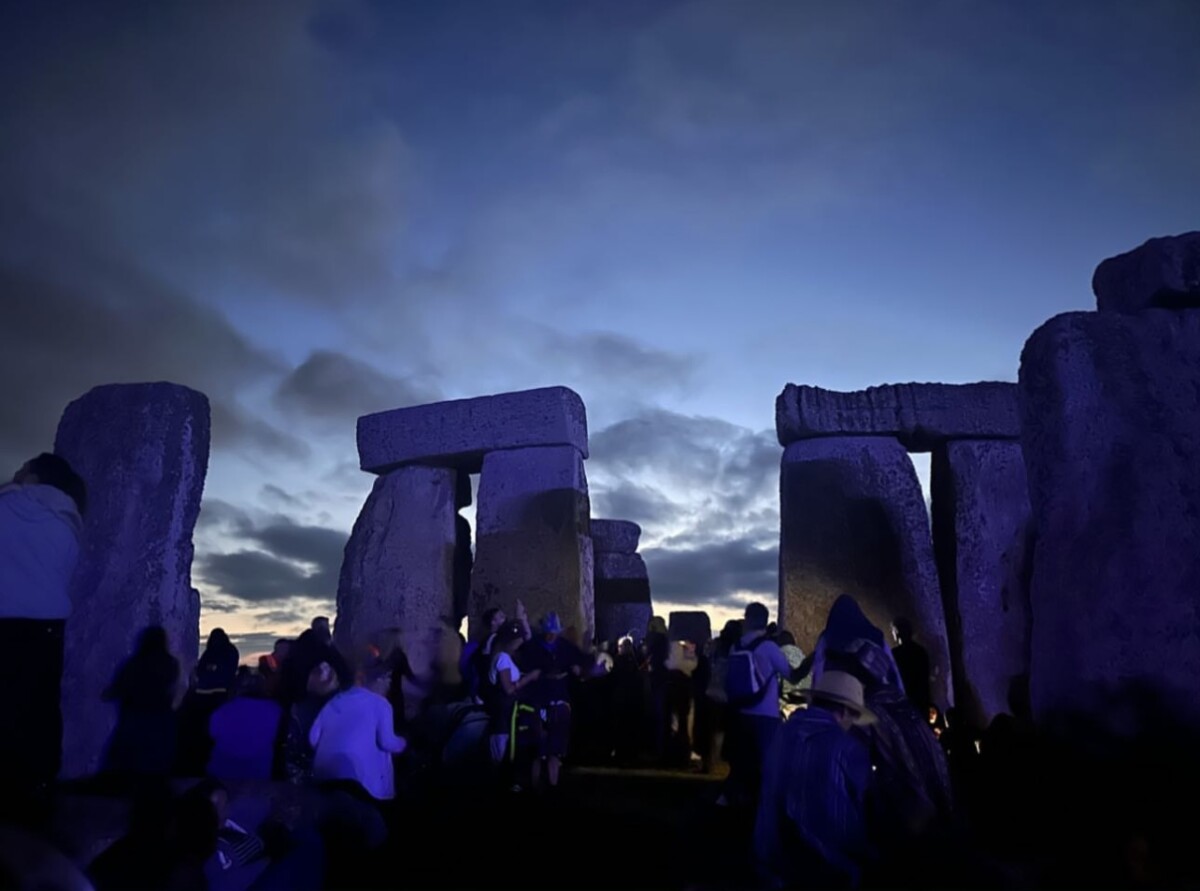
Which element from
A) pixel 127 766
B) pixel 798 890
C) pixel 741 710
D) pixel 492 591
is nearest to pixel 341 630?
pixel 492 591

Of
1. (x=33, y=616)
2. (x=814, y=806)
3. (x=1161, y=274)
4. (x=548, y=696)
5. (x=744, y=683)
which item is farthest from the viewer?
(x=548, y=696)

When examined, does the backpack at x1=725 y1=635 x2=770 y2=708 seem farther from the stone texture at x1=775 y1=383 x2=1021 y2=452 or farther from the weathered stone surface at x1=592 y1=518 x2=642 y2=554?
the weathered stone surface at x1=592 y1=518 x2=642 y2=554

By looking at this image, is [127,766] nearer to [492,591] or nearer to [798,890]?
[798,890]

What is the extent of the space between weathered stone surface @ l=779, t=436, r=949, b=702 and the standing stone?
16.0 feet

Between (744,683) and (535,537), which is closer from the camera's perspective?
(744,683)

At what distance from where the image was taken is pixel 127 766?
447 centimetres

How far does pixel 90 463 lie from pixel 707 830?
4511 millimetres

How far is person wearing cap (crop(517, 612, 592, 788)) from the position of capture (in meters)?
5.60

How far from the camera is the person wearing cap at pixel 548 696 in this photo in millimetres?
5598

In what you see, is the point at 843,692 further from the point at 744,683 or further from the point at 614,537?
the point at 614,537

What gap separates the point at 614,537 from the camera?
13.7 metres

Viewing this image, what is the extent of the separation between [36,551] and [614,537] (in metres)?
10.7

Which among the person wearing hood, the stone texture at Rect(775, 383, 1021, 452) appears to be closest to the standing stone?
the stone texture at Rect(775, 383, 1021, 452)

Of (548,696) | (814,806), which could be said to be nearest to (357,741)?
(548,696)
